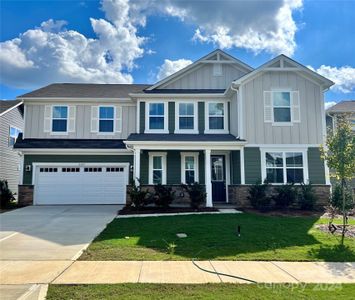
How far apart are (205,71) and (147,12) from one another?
4999 millimetres

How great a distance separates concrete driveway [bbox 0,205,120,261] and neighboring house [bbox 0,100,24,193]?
7801mm

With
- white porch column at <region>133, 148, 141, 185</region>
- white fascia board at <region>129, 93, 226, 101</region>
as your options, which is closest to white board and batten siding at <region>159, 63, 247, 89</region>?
white fascia board at <region>129, 93, 226, 101</region>

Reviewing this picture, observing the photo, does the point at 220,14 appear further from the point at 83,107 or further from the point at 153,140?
the point at 83,107

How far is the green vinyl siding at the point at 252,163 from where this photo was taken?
13.6m

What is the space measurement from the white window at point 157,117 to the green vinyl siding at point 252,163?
460 cm

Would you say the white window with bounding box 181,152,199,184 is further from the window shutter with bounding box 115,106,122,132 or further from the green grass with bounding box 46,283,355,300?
the green grass with bounding box 46,283,355,300

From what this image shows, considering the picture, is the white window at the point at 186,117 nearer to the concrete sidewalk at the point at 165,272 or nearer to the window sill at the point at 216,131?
the window sill at the point at 216,131

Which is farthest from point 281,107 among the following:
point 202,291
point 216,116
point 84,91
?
point 84,91

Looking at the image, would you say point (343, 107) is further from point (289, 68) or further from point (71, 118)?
point (71, 118)

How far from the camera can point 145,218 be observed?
10.8 m

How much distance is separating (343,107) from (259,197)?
11868mm

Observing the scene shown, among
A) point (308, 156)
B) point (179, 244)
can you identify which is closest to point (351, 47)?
point (308, 156)

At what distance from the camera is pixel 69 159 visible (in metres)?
15.9

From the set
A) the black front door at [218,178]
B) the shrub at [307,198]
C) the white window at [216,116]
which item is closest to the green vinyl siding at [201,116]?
the white window at [216,116]
